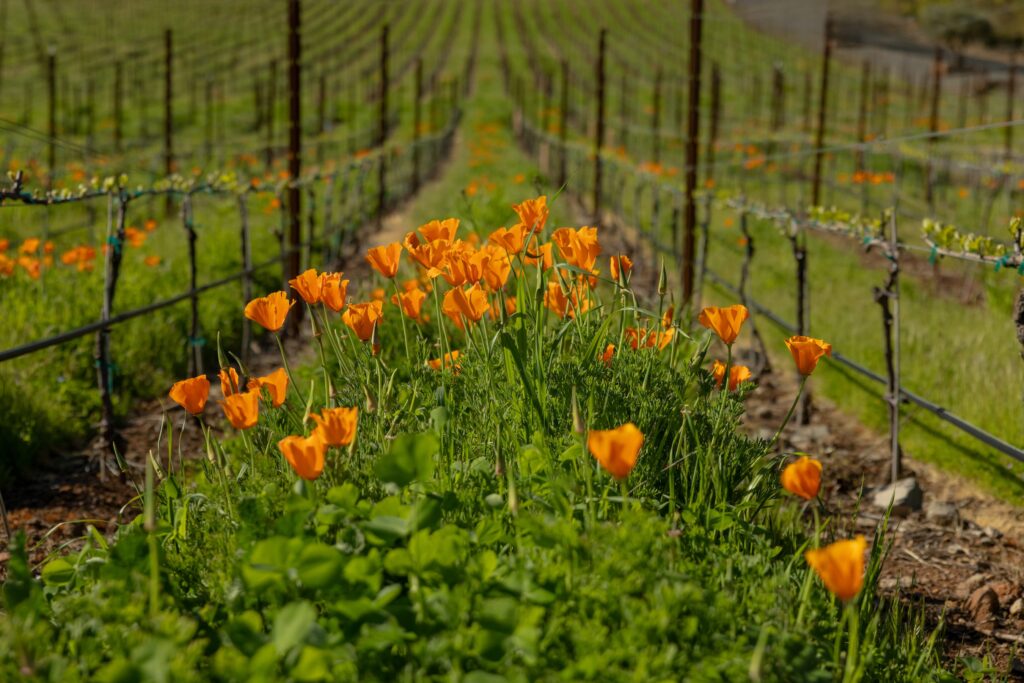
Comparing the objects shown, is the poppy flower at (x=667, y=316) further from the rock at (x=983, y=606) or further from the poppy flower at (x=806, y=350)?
the rock at (x=983, y=606)

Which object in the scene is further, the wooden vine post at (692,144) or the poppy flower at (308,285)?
the wooden vine post at (692,144)

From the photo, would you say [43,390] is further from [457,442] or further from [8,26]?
[8,26]

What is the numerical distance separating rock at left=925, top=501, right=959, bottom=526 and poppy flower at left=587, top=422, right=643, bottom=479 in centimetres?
292

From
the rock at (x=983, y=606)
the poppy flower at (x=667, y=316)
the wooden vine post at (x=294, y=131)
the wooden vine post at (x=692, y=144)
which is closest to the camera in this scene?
the poppy flower at (x=667, y=316)

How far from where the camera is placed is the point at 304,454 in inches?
69.1

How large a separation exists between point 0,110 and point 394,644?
127 feet

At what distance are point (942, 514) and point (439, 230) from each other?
108 inches

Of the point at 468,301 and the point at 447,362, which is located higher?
the point at 468,301

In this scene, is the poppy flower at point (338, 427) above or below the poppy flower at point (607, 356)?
above

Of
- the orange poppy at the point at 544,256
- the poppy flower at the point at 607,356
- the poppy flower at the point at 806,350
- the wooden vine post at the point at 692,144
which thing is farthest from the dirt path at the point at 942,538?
the wooden vine post at the point at 692,144

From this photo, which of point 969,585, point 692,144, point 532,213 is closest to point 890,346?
point 969,585

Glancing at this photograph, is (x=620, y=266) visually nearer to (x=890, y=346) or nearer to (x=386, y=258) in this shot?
(x=386, y=258)

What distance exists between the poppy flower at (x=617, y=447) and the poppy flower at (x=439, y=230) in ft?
3.29

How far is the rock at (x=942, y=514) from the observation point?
3963 millimetres
